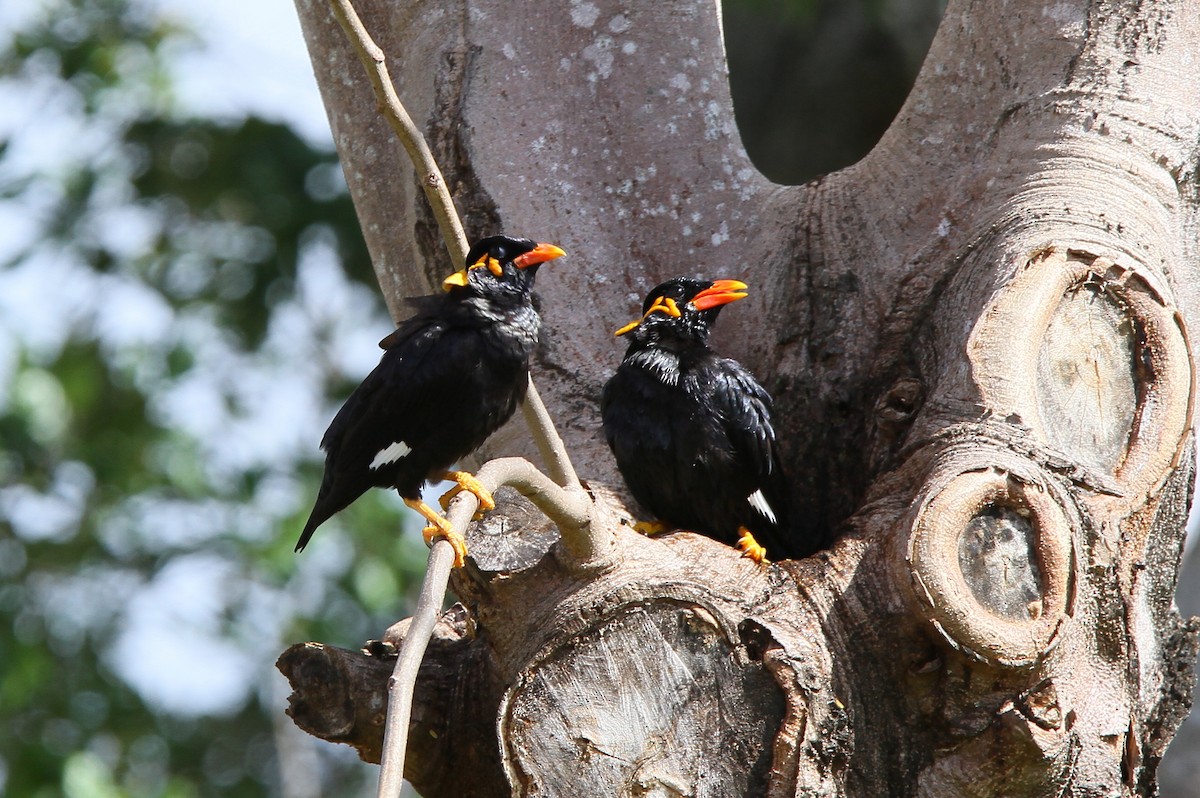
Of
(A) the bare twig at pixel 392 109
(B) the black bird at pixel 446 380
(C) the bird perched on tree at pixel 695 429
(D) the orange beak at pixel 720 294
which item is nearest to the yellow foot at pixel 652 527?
(C) the bird perched on tree at pixel 695 429

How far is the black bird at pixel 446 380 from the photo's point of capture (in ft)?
10.0

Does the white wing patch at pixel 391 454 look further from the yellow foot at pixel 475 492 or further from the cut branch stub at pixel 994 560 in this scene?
Answer: the cut branch stub at pixel 994 560

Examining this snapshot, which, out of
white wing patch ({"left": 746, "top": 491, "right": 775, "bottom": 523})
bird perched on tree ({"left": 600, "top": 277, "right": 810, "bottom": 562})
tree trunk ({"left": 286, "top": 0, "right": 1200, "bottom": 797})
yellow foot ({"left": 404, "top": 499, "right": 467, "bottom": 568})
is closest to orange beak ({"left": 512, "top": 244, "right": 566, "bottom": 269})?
tree trunk ({"left": 286, "top": 0, "right": 1200, "bottom": 797})

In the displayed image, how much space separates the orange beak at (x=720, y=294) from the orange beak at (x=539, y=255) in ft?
1.18

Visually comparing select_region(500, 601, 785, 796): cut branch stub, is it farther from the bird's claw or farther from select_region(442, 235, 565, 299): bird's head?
select_region(442, 235, 565, 299): bird's head

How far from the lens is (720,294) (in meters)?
3.09

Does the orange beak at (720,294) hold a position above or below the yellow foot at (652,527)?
above

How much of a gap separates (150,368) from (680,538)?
566cm

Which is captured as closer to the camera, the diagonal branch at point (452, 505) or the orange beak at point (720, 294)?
the diagonal branch at point (452, 505)

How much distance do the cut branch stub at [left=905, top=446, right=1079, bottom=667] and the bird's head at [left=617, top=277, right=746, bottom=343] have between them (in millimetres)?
1026

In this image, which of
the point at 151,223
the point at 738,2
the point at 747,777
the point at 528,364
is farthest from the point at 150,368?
the point at 747,777

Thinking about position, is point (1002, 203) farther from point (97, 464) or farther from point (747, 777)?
point (97, 464)

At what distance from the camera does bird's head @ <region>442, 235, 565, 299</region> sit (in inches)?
118

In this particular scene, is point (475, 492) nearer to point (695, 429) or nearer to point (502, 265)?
point (502, 265)
